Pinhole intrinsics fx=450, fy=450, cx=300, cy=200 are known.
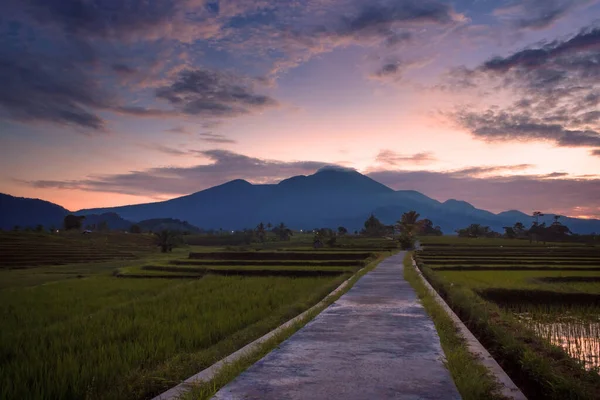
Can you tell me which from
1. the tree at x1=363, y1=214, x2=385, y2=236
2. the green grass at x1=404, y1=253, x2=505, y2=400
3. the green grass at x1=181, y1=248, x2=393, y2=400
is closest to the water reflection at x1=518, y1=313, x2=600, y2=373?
the green grass at x1=404, y1=253, x2=505, y2=400

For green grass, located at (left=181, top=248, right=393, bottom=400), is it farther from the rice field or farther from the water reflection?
the water reflection

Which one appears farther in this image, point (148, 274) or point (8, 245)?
point (8, 245)

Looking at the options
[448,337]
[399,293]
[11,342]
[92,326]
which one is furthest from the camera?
[399,293]

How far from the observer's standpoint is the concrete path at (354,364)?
4.78m

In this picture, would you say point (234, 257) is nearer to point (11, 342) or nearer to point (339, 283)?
point (339, 283)

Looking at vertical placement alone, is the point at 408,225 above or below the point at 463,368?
above

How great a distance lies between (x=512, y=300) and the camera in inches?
725

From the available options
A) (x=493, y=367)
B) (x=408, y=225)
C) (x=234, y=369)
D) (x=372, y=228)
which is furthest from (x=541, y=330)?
(x=372, y=228)

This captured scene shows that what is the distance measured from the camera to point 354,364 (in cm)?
586

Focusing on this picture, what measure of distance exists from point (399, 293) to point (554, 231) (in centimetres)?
9839

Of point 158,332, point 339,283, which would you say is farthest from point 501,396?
point 339,283

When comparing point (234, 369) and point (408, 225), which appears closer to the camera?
point (234, 369)

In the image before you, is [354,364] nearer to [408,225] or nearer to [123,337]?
[123,337]

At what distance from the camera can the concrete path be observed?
4777 mm
